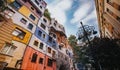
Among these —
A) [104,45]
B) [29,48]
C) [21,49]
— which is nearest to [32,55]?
[29,48]

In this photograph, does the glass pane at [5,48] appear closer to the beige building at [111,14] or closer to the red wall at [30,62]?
the red wall at [30,62]

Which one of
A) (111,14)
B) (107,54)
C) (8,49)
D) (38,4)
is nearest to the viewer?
(8,49)

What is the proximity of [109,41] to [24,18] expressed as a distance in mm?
16571

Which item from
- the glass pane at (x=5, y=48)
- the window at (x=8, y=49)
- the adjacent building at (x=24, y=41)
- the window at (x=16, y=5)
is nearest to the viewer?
the glass pane at (x=5, y=48)

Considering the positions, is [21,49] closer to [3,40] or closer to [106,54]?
[3,40]

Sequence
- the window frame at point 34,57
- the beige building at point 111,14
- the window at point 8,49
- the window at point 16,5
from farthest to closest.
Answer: the beige building at point 111,14, the window at point 16,5, the window frame at point 34,57, the window at point 8,49

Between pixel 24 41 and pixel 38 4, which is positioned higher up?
pixel 38 4

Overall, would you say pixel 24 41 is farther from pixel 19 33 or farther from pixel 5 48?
pixel 5 48

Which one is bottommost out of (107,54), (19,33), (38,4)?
(107,54)

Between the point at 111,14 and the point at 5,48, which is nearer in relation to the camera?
the point at 5,48

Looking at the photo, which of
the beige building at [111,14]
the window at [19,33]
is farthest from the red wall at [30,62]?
the beige building at [111,14]

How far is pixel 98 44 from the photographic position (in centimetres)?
Result: 1933

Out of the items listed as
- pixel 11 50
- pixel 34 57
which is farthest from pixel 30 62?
pixel 11 50

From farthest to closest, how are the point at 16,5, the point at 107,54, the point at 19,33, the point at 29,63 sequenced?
the point at 16,5
the point at 107,54
the point at 19,33
the point at 29,63
